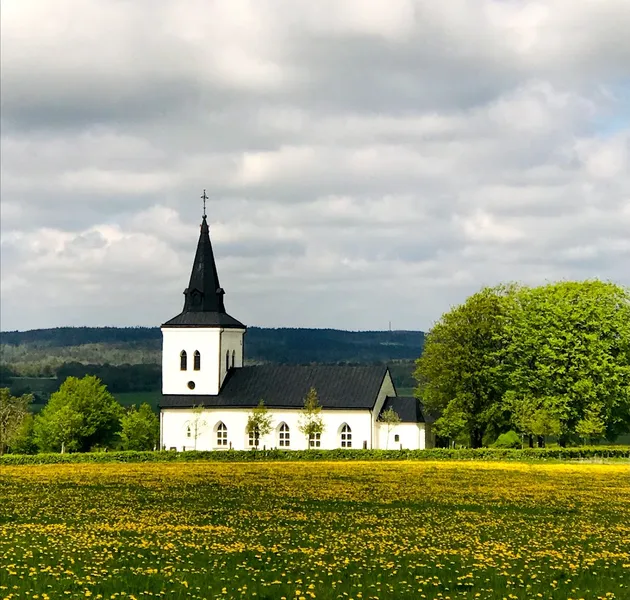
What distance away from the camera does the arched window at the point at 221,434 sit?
88.8 m

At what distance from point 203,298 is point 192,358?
6228 millimetres

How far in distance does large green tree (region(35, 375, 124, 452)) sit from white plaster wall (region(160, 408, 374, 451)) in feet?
56.5

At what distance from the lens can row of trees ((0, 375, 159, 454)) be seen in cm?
10331

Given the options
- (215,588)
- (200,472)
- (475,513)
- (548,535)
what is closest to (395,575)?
(215,588)

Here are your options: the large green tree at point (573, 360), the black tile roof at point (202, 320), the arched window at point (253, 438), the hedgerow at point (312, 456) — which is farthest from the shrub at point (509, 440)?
the black tile roof at point (202, 320)

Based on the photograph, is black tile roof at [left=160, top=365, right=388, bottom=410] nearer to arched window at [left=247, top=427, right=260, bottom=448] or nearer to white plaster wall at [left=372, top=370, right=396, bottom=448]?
white plaster wall at [left=372, top=370, right=396, bottom=448]

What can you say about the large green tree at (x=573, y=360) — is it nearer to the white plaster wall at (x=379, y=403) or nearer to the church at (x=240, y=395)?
the church at (x=240, y=395)

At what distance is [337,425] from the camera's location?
87062 mm

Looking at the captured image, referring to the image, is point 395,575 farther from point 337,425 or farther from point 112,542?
point 337,425

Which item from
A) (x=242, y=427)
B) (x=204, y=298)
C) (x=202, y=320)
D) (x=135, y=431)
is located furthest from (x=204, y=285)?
(x=135, y=431)

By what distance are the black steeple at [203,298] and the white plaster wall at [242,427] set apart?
29.2ft

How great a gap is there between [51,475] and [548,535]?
32.8m

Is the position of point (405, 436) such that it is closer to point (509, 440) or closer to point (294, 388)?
point (509, 440)

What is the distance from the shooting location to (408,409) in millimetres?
86938
